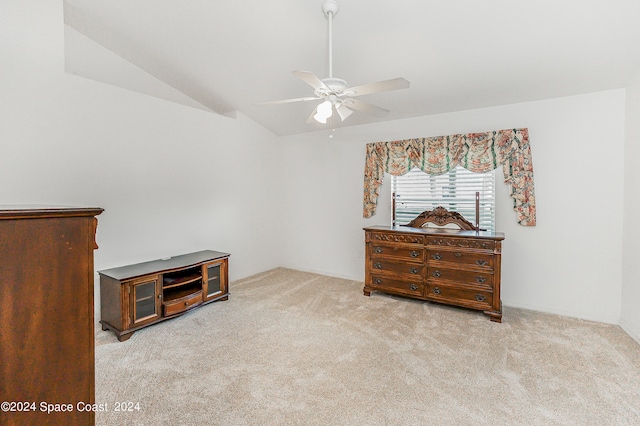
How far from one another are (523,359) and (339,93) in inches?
103

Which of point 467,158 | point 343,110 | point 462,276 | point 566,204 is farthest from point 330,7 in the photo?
point 566,204

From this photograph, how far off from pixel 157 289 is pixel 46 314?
2.13 meters

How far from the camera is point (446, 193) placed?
396 cm

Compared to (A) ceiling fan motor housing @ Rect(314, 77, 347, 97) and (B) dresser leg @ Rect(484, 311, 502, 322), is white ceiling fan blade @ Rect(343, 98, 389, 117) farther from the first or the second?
(B) dresser leg @ Rect(484, 311, 502, 322)

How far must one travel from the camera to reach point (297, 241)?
530cm

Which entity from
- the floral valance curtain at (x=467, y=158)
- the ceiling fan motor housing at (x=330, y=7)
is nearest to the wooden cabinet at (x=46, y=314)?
the ceiling fan motor housing at (x=330, y=7)

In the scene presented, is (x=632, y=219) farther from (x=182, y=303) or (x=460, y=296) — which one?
(x=182, y=303)

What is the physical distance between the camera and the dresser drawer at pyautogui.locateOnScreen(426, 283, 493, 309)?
10.5ft

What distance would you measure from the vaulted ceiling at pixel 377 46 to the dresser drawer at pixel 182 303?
2712mm

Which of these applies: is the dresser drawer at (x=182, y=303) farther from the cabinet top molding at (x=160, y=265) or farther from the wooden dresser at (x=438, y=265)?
the wooden dresser at (x=438, y=265)

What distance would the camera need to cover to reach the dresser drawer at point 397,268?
359 centimetres

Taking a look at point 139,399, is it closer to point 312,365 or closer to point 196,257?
point 312,365

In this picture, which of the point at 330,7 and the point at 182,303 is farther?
the point at 182,303

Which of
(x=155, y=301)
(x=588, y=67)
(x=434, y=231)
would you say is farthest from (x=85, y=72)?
(x=588, y=67)
